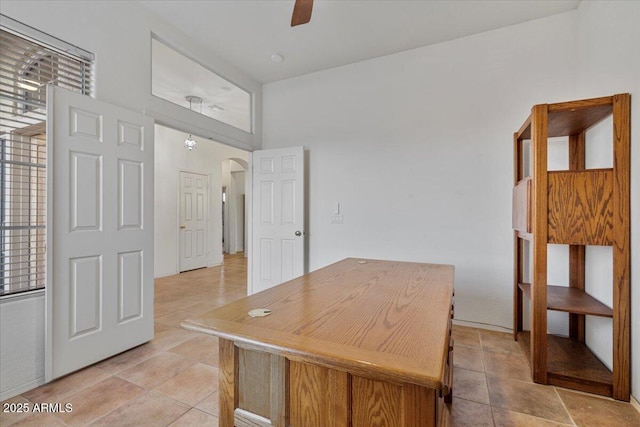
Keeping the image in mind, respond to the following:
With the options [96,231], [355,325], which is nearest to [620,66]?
[355,325]

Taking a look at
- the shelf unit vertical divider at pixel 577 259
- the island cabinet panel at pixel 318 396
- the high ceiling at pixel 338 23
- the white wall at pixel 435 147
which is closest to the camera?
the island cabinet panel at pixel 318 396

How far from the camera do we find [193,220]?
603 cm

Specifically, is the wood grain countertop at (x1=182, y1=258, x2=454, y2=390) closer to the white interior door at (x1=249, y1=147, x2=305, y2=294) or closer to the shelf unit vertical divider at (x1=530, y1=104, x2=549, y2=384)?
the shelf unit vertical divider at (x1=530, y1=104, x2=549, y2=384)

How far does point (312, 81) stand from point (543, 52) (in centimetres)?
244

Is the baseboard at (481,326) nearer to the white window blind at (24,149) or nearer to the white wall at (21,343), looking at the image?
the white wall at (21,343)

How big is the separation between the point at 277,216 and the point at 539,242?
9.17 feet

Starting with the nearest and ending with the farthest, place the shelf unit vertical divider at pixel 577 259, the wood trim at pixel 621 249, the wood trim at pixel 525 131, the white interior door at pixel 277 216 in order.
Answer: the wood trim at pixel 621 249 → the wood trim at pixel 525 131 → the shelf unit vertical divider at pixel 577 259 → the white interior door at pixel 277 216

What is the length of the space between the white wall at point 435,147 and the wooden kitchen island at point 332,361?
1.97 metres

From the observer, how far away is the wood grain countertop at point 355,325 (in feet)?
2.49

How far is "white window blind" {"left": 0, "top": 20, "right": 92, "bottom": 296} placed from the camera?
1.86 meters

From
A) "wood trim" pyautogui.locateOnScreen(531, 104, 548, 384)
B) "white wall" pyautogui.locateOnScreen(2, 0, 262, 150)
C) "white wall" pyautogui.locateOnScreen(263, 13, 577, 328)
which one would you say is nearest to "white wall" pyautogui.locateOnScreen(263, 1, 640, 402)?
"white wall" pyautogui.locateOnScreen(263, 13, 577, 328)

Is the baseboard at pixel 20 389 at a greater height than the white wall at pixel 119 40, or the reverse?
the white wall at pixel 119 40

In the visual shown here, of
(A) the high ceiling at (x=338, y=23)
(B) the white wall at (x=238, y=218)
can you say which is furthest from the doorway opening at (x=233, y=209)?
(A) the high ceiling at (x=338, y=23)

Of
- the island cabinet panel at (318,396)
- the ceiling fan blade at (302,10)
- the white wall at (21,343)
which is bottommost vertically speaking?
the white wall at (21,343)
